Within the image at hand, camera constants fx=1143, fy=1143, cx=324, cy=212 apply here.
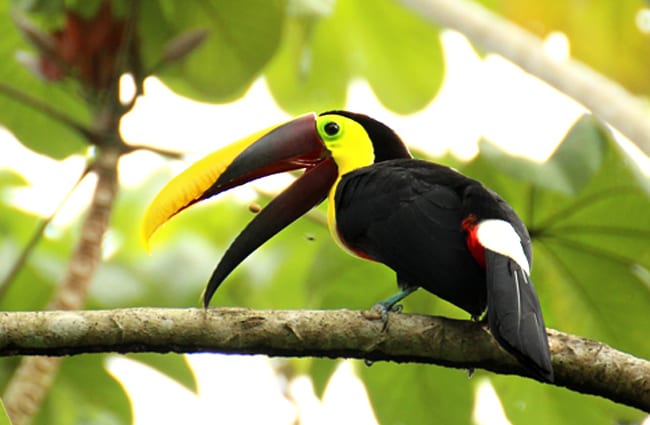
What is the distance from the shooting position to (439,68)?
371 cm

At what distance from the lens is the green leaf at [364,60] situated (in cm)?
368

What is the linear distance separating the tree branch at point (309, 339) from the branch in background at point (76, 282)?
57 centimetres

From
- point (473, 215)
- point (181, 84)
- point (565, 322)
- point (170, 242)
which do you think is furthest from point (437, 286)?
point (170, 242)

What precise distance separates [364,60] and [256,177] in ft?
3.24

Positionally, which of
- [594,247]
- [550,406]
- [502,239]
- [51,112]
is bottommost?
[550,406]

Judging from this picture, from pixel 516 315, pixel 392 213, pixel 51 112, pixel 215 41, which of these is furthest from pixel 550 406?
pixel 51 112

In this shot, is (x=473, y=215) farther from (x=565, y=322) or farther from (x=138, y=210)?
(x=138, y=210)

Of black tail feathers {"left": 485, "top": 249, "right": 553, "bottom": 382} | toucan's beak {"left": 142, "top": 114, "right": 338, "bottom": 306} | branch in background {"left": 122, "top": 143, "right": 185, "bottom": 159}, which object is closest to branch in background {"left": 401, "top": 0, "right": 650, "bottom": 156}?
toucan's beak {"left": 142, "top": 114, "right": 338, "bottom": 306}

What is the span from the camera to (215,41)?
3354 millimetres

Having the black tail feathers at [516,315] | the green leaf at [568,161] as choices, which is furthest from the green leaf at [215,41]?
the black tail feathers at [516,315]

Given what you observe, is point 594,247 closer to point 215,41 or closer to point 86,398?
point 215,41

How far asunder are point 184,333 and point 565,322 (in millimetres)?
1195

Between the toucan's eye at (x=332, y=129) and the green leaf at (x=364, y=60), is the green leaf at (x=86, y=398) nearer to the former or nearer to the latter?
the toucan's eye at (x=332, y=129)

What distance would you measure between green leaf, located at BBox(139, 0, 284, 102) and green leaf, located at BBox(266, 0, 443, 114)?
0.30 m
